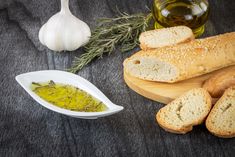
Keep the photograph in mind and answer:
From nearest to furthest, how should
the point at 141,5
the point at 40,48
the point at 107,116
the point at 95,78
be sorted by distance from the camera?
the point at 107,116, the point at 95,78, the point at 40,48, the point at 141,5

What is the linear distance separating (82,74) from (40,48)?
12.6 inches

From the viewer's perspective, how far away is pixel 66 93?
2.69m

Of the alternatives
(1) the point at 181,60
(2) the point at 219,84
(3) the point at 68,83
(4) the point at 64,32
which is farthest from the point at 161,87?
(4) the point at 64,32

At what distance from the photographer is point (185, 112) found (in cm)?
259

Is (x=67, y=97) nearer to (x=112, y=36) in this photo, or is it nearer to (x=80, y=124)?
(x=80, y=124)

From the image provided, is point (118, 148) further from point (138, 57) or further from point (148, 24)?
point (148, 24)

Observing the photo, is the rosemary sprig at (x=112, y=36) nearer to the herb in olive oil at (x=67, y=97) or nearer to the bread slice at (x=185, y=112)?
the herb in olive oil at (x=67, y=97)

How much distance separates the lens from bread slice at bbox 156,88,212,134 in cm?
256

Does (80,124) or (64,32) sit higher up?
(64,32)

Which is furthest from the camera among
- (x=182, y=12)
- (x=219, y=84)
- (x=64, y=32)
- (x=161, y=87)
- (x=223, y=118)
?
(x=182, y=12)

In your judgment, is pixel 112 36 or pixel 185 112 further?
pixel 112 36

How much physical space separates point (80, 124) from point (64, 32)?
54 centimetres

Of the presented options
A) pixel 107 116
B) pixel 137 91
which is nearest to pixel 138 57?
pixel 137 91

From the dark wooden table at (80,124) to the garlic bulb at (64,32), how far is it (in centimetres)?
9
